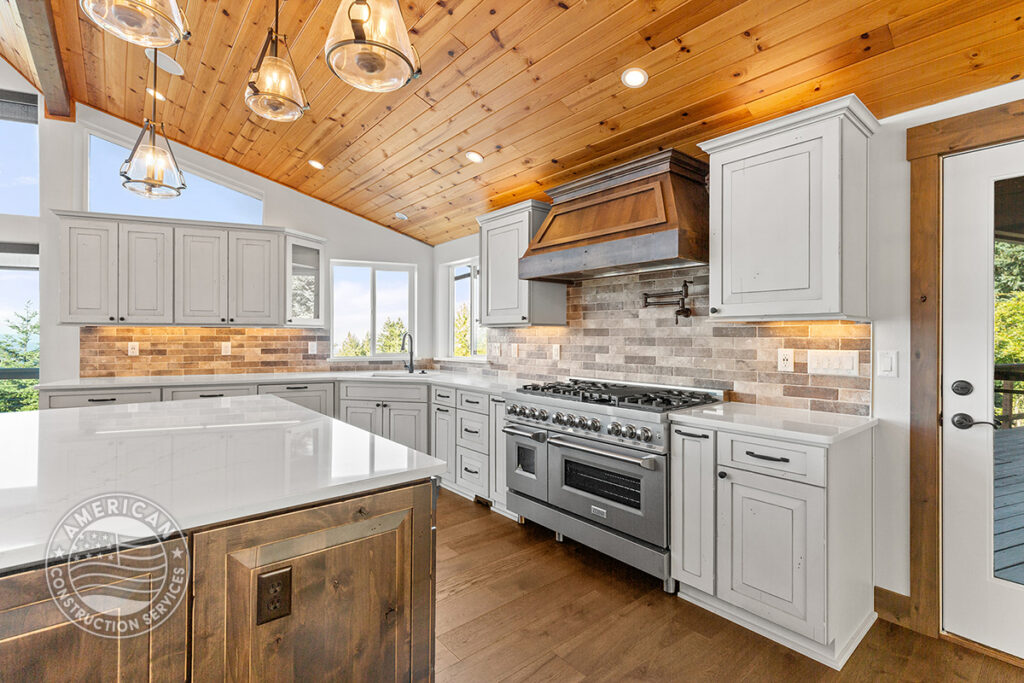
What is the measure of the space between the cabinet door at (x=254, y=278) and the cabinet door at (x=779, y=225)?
3.78m

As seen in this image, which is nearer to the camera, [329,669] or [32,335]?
[329,669]

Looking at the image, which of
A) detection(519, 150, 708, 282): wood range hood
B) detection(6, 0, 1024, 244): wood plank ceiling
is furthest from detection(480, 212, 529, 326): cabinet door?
detection(519, 150, 708, 282): wood range hood

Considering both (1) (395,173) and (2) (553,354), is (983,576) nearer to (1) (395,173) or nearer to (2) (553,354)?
(2) (553,354)

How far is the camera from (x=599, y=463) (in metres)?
2.67

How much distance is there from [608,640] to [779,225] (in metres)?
2.04

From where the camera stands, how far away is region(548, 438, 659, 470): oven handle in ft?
7.95

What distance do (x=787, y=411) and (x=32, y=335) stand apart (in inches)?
224

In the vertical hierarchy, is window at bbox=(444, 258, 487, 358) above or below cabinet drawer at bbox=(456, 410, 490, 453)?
above

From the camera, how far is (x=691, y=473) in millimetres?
2334

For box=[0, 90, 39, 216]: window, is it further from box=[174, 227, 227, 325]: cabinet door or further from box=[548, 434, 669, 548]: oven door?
box=[548, 434, 669, 548]: oven door

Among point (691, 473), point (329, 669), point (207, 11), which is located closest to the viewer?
point (329, 669)

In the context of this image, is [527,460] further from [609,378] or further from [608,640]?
[608,640]

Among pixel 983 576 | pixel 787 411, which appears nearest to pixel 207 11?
pixel 787 411

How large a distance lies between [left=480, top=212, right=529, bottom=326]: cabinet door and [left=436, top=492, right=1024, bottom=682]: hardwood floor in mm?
1817
